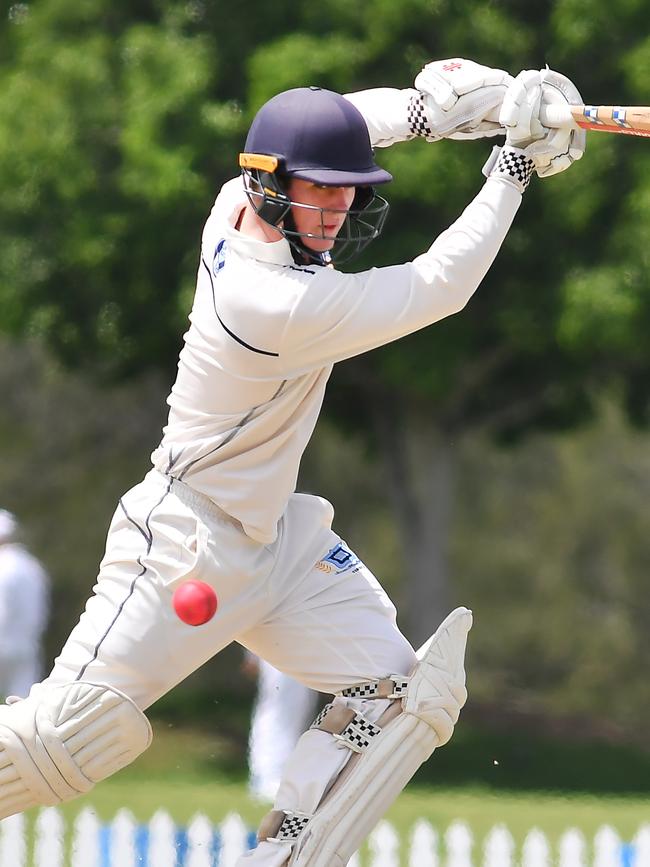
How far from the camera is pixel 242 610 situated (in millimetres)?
4078

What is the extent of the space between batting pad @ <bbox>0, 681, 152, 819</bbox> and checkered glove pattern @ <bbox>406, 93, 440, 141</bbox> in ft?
5.20

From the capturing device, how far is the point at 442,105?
4238 millimetres

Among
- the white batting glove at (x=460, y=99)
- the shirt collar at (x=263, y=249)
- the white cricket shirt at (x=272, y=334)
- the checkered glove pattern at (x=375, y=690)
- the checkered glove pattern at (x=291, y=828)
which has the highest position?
the white batting glove at (x=460, y=99)

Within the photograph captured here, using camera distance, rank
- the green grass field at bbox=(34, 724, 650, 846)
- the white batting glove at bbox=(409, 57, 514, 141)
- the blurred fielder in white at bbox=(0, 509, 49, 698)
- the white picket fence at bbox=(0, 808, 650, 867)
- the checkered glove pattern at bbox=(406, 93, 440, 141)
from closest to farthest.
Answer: the white batting glove at bbox=(409, 57, 514, 141) < the checkered glove pattern at bbox=(406, 93, 440, 141) < the white picket fence at bbox=(0, 808, 650, 867) < the green grass field at bbox=(34, 724, 650, 846) < the blurred fielder in white at bbox=(0, 509, 49, 698)

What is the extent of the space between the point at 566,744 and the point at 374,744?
319 inches

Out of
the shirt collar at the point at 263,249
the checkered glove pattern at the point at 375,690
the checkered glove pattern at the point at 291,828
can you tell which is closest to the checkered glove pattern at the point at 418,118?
the shirt collar at the point at 263,249

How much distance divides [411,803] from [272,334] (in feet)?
15.2

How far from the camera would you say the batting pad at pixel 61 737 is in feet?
12.8

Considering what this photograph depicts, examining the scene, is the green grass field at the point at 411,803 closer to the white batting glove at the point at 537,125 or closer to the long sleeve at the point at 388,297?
the long sleeve at the point at 388,297

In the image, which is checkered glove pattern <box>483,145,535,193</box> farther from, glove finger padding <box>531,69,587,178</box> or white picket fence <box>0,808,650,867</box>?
white picket fence <box>0,808,650,867</box>

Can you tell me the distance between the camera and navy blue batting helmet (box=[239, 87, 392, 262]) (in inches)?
157

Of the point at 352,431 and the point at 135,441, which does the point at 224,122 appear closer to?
the point at 352,431

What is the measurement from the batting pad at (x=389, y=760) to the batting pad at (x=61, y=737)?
0.48 meters

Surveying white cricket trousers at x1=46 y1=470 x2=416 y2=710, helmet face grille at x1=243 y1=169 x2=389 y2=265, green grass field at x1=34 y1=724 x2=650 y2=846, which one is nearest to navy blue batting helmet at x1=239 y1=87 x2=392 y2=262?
helmet face grille at x1=243 y1=169 x2=389 y2=265
